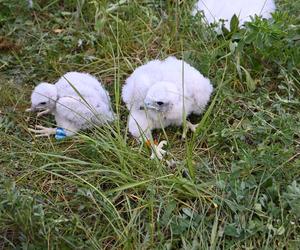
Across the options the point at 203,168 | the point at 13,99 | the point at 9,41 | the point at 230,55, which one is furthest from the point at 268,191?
the point at 9,41

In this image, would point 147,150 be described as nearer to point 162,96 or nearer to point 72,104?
point 162,96

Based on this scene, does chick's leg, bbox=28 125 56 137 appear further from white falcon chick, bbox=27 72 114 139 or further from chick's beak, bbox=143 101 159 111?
chick's beak, bbox=143 101 159 111

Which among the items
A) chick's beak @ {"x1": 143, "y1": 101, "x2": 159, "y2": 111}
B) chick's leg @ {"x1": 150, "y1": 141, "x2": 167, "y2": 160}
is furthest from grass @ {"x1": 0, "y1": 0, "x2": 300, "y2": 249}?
chick's beak @ {"x1": 143, "y1": 101, "x2": 159, "y2": 111}

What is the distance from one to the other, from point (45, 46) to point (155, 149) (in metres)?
1.25

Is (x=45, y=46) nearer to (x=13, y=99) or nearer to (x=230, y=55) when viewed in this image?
(x=13, y=99)

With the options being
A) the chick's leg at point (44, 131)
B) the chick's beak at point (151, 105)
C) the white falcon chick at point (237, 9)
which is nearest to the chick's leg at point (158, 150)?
the chick's beak at point (151, 105)

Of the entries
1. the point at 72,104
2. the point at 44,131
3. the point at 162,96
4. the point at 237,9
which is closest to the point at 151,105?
the point at 162,96

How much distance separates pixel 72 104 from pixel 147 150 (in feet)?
1.61

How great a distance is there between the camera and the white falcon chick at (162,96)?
2965mm

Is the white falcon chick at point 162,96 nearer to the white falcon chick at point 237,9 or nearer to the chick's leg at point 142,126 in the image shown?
the chick's leg at point 142,126

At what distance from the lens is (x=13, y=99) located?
3.43 metres

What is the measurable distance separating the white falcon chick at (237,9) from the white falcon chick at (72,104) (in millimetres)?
940

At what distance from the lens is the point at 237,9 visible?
12.0ft

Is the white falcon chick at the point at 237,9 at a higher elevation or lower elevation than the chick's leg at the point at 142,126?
higher
